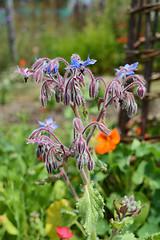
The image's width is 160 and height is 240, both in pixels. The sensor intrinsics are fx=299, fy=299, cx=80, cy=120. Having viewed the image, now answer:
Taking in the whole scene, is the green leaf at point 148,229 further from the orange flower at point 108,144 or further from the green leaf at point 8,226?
the green leaf at point 8,226

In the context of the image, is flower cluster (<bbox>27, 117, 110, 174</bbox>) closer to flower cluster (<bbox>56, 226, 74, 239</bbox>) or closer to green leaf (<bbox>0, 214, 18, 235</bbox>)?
flower cluster (<bbox>56, 226, 74, 239</bbox>)

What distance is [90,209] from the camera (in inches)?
42.7

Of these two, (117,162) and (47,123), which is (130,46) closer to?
(117,162)

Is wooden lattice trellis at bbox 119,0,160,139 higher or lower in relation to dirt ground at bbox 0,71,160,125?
higher

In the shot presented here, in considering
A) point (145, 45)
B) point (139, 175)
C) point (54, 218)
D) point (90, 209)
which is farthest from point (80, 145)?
point (145, 45)

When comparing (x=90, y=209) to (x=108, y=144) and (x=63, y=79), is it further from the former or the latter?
(x=108, y=144)

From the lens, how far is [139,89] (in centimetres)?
112

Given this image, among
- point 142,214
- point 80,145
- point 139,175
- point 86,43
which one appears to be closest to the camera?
point 80,145

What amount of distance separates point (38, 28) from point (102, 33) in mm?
3007

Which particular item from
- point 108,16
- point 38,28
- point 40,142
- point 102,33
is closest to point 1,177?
point 40,142

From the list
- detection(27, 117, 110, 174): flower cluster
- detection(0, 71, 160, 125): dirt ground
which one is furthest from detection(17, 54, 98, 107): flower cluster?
detection(0, 71, 160, 125): dirt ground

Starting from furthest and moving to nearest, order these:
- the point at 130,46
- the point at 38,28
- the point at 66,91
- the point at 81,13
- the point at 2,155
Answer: the point at 81,13 < the point at 38,28 < the point at 2,155 < the point at 130,46 < the point at 66,91

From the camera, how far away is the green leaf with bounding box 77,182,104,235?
1.06 meters

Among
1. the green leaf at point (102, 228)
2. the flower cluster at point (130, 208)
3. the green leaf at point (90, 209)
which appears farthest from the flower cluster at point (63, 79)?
the green leaf at point (102, 228)
